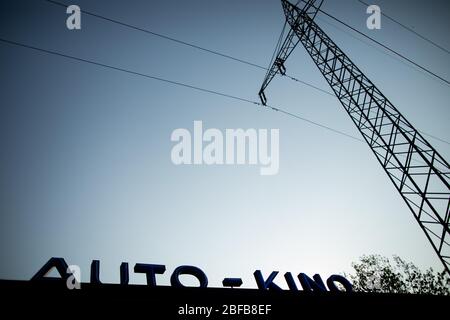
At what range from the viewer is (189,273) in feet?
32.3

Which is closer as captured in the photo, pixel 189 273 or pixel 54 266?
pixel 54 266

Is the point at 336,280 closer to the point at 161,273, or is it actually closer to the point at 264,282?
the point at 264,282

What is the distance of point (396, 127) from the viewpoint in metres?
9.62

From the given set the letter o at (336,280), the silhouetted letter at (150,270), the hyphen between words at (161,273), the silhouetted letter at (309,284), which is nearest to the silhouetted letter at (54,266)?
the hyphen between words at (161,273)

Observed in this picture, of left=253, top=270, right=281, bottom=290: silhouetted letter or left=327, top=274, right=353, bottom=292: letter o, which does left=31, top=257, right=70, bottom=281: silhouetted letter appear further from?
left=327, top=274, right=353, bottom=292: letter o

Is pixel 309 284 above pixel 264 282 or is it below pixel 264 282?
below

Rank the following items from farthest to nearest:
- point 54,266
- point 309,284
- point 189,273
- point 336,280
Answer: point 336,280 → point 309,284 → point 189,273 → point 54,266

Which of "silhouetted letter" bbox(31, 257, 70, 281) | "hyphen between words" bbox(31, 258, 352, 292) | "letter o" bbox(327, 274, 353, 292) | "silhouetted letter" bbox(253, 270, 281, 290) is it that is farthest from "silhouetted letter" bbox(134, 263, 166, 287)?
"letter o" bbox(327, 274, 353, 292)

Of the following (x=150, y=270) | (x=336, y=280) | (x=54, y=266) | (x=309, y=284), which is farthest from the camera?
(x=336, y=280)

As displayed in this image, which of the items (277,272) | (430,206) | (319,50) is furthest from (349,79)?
(277,272)

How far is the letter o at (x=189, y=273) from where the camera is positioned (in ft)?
29.6

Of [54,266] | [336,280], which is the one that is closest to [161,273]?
[54,266]

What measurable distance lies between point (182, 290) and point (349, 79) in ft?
39.8
